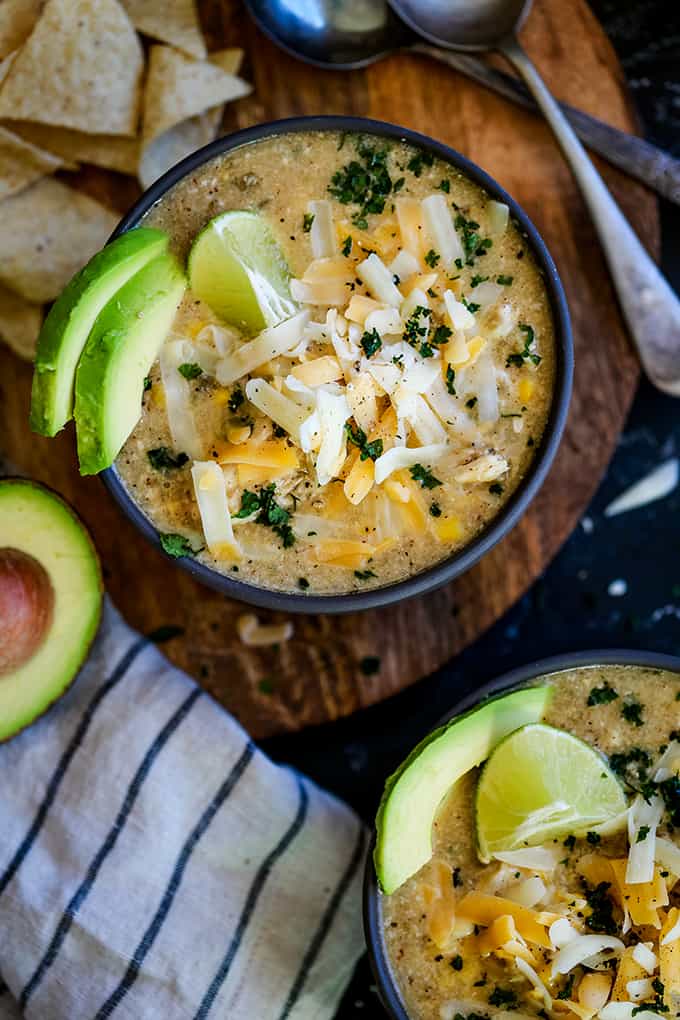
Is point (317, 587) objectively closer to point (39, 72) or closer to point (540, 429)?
point (540, 429)

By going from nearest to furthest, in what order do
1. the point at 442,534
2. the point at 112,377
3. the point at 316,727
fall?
the point at 112,377, the point at 442,534, the point at 316,727

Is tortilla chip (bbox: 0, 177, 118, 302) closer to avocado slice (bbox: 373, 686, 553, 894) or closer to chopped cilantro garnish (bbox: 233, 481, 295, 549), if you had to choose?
chopped cilantro garnish (bbox: 233, 481, 295, 549)

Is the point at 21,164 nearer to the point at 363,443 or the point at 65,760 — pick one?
the point at 363,443

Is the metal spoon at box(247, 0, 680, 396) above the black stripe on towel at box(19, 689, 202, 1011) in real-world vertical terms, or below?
above

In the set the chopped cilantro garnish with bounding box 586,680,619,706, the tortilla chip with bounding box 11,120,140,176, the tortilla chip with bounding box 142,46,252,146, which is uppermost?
the tortilla chip with bounding box 142,46,252,146

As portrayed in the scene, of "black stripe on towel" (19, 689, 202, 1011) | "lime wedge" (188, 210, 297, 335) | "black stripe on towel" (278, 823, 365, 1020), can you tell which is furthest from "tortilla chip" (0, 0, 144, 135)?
"black stripe on towel" (278, 823, 365, 1020)

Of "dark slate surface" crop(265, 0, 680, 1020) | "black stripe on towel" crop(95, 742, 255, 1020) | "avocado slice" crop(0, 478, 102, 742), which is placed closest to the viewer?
"avocado slice" crop(0, 478, 102, 742)

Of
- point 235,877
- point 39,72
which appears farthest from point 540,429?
point 39,72
